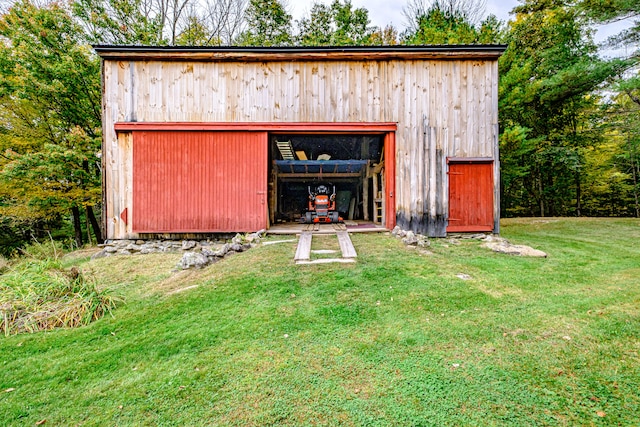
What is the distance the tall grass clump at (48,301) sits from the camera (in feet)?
9.62

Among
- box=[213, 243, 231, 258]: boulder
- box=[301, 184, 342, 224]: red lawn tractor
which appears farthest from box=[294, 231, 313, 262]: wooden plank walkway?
box=[301, 184, 342, 224]: red lawn tractor

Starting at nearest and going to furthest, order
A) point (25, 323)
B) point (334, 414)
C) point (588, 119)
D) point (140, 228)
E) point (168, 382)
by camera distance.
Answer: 1. point (334, 414)
2. point (168, 382)
3. point (25, 323)
4. point (140, 228)
5. point (588, 119)

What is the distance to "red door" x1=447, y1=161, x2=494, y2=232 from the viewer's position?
6977mm

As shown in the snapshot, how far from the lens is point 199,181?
6.75 m

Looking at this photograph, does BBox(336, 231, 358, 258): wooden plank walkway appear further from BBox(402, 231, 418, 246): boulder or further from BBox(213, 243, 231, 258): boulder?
BBox(213, 243, 231, 258): boulder

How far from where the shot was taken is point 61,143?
9.89m

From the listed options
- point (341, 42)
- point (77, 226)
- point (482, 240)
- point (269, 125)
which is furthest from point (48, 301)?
point (341, 42)

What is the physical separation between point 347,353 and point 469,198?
616 cm

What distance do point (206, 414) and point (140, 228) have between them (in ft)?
20.7

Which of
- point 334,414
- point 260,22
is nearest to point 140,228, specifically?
point 334,414

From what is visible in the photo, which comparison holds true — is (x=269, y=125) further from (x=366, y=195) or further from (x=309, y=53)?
(x=366, y=195)

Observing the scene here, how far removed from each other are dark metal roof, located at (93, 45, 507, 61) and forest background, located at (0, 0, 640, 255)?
A: 369cm

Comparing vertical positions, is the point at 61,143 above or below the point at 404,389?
above

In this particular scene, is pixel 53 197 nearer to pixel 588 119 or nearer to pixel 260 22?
pixel 260 22
